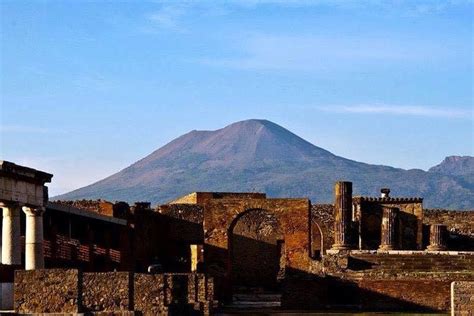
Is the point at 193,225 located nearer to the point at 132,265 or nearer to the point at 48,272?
the point at 132,265

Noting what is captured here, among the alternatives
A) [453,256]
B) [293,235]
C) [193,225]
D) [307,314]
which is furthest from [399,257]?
[193,225]

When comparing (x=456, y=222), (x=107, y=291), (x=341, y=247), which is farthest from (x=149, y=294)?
(x=456, y=222)

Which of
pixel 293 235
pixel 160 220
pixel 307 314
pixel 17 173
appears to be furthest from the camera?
pixel 160 220

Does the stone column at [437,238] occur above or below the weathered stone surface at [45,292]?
above

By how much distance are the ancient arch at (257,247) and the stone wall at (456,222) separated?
31.3 ft

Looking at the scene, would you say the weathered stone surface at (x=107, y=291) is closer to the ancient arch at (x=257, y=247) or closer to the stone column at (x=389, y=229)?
the stone column at (x=389, y=229)

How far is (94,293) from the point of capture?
28875 mm

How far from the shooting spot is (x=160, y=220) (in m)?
73.1

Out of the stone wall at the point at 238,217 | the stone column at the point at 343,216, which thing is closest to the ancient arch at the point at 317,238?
the stone column at the point at 343,216

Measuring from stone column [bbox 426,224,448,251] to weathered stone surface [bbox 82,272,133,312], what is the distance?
4264 centimetres

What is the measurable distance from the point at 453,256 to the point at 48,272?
3359cm

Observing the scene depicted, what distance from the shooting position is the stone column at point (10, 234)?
Answer: 42.8 m

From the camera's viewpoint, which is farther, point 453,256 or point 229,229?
point 229,229

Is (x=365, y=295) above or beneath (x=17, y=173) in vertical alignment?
beneath
